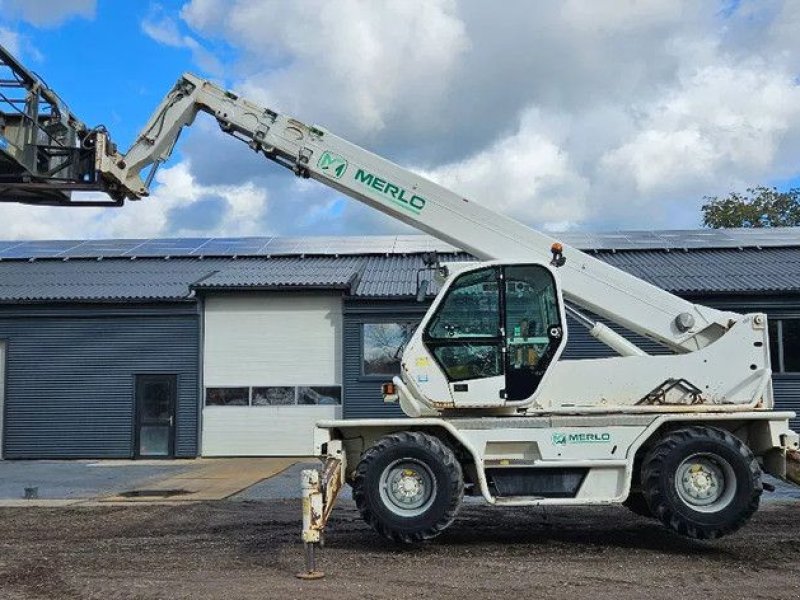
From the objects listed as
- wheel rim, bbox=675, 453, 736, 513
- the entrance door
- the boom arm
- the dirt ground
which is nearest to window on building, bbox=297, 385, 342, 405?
the entrance door

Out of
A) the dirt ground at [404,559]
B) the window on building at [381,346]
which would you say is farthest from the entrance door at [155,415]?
the dirt ground at [404,559]

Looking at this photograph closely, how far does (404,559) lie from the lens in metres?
8.41

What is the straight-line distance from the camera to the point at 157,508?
1266 cm

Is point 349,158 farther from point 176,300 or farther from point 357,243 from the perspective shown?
point 357,243

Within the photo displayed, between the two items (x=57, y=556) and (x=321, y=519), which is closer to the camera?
(x=321, y=519)

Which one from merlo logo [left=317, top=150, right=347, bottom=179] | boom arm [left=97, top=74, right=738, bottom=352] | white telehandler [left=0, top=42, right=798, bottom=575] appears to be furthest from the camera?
merlo logo [left=317, top=150, right=347, bottom=179]

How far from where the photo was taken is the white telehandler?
8523 mm

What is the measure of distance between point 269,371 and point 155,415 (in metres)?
3.23

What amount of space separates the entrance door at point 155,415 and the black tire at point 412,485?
46.6 ft

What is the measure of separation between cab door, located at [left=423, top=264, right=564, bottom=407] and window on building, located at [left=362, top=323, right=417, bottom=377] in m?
12.5

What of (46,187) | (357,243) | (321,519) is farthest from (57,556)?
(357,243)

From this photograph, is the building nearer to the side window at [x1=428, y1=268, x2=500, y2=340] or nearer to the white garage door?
the white garage door

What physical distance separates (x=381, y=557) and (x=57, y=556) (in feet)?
11.6

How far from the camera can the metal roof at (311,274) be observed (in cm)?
2155
